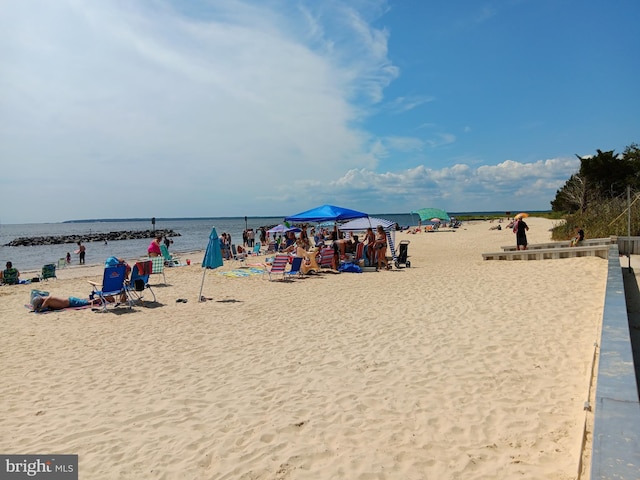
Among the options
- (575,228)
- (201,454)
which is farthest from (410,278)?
(575,228)

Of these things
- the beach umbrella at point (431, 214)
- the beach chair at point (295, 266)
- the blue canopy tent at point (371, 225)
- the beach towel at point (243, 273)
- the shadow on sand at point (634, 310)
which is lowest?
the shadow on sand at point (634, 310)

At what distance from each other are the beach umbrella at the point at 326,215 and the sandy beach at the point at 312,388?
5.54 meters

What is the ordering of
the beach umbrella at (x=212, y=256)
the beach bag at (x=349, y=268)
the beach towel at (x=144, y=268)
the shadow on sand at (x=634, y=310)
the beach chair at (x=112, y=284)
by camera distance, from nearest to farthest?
the shadow on sand at (x=634, y=310) → the beach chair at (x=112, y=284) → the beach towel at (x=144, y=268) → the beach umbrella at (x=212, y=256) → the beach bag at (x=349, y=268)

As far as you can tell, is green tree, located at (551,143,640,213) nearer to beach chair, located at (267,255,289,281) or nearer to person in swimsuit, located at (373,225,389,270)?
person in swimsuit, located at (373,225,389,270)

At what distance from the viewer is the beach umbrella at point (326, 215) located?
13.1 m

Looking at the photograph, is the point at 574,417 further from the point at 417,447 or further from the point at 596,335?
the point at 596,335

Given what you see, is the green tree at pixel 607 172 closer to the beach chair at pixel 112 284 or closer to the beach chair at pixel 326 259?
the beach chair at pixel 326 259

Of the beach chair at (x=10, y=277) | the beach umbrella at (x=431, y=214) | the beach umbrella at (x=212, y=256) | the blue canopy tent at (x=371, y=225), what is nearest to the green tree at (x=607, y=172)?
the beach umbrella at (x=431, y=214)

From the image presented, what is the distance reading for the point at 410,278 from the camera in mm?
10852

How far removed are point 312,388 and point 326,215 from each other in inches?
374

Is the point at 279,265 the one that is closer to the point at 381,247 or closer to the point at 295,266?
the point at 295,266

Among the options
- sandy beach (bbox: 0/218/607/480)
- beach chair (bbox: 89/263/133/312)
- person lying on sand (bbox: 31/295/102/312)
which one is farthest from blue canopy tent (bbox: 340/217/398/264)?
person lying on sand (bbox: 31/295/102/312)

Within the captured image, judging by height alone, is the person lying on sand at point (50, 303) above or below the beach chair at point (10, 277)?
below

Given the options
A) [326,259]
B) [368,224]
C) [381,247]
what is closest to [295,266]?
[326,259]
